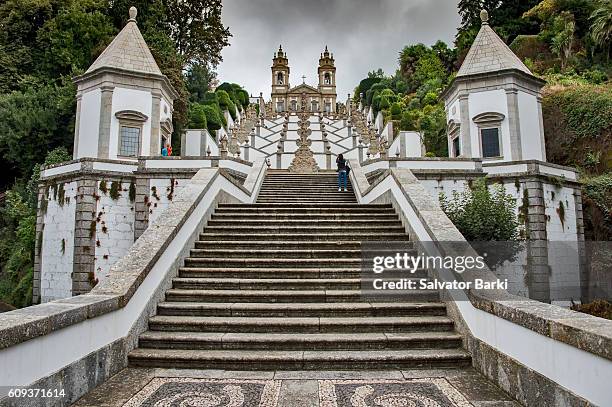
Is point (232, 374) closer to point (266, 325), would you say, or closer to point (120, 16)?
point (266, 325)

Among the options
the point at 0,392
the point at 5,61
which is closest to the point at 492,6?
the point at 5,61

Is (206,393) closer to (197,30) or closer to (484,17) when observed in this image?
(484,17)

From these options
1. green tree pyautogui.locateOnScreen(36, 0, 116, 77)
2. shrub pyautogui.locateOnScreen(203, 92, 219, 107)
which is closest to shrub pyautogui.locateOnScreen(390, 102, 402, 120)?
shrub pyautogui.locateOnScreen(203, 92, 219, 107)

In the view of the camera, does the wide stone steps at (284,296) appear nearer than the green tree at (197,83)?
Yes

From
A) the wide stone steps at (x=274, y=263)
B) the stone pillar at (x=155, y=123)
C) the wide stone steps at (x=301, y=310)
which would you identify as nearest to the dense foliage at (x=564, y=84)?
the wide stone steps at (x=274, y=263)

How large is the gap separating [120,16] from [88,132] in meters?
11.1

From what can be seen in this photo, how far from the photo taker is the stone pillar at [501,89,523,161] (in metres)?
16.7

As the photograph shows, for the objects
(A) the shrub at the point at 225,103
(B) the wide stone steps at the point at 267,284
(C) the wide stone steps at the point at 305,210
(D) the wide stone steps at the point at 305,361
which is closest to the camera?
(D) the wide stone steps at the point at 305,361

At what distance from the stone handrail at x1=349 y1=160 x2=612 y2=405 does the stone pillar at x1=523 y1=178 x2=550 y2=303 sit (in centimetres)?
998

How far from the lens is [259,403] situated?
3.34 m

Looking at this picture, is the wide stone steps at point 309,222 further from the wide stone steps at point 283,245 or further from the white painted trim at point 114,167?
the white painted trim at point 114,167

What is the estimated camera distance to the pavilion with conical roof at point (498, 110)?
16922 millimetres

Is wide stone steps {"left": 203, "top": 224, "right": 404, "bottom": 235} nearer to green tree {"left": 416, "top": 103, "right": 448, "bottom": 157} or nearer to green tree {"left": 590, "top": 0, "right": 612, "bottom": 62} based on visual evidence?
green tree {"left": 416, "top": 103, "right": 448, "bottom": 157}

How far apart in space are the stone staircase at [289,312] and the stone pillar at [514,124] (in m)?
11.6
